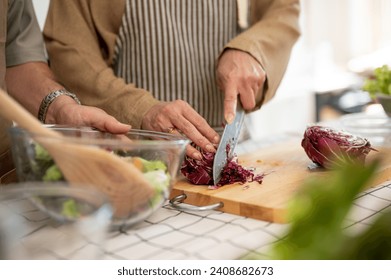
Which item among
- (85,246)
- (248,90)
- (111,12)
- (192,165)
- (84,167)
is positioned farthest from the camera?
(111,12)

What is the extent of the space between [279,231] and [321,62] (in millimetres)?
3084

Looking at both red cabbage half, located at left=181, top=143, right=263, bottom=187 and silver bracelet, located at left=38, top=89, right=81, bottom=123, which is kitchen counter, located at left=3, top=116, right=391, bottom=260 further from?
silver bracelet, located at left=38, top=89, right=81, bottom=123

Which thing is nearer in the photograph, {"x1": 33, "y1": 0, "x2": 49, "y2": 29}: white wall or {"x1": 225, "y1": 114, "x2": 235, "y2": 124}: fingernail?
{"x1": 225, "y1": 114, "x2": 235, "y2": 124}: fingernail

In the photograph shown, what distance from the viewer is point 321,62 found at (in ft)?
12.2

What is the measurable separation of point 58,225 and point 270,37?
0.92m

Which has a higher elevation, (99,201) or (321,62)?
(99,201)

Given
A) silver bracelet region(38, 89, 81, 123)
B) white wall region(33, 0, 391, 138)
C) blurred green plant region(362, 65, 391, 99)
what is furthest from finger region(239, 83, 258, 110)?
white wall region(33, 0, 391, 138)

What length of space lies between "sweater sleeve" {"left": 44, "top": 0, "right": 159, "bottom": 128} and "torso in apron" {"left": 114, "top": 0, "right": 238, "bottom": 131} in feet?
0.16

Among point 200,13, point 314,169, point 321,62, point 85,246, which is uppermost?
point 200,13

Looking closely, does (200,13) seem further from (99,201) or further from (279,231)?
(99,201)

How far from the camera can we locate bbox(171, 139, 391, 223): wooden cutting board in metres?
0.87

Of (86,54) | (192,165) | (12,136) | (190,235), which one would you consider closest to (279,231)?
(190,235)

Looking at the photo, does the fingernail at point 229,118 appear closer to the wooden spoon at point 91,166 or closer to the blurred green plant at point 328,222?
the wooden spoon at point 91,166

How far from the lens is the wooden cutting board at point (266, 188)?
0.87m
